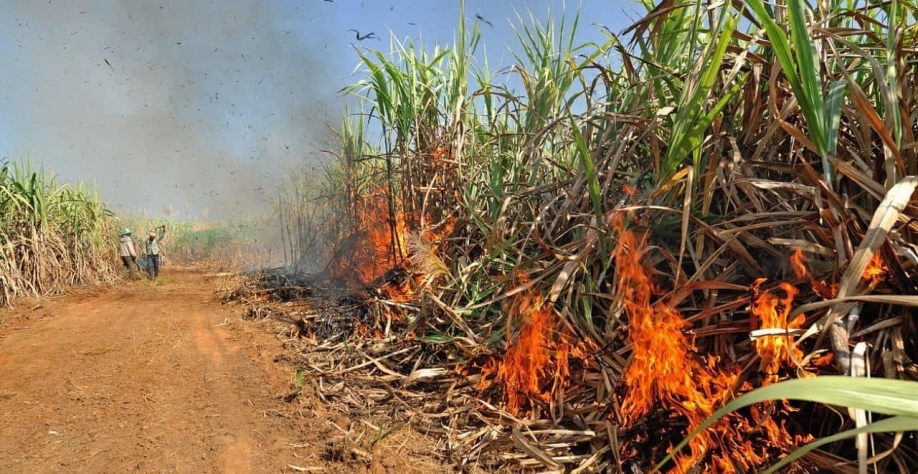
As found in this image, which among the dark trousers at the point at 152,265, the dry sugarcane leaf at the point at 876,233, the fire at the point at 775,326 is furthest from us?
the dark trousers at the point at 152,265

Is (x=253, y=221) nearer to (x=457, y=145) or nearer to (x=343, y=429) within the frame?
(x=457, y=145)

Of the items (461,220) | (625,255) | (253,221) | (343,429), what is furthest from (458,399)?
(253,221)

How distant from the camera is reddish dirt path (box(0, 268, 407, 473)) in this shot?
2.33m

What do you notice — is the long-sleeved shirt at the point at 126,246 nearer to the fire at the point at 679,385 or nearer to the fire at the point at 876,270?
the fire at the point at 679,385

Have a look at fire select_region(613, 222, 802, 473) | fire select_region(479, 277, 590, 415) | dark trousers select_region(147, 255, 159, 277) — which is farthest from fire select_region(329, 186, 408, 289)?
dark trousers select_region(147, 255, 159, 277)

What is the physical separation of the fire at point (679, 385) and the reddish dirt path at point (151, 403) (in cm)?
141

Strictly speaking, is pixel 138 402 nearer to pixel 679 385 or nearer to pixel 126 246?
pixel 679 385

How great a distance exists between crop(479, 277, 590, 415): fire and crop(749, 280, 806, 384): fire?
75cm

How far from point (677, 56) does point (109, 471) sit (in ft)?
11.6

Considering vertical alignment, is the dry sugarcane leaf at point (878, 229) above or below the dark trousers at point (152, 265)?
above

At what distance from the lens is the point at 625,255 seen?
214 centimetres

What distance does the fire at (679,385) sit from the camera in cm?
161

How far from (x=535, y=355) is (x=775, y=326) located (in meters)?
1.06

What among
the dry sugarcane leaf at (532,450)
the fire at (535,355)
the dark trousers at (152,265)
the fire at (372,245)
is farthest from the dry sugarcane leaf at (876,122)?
the dark trousers at (152,265)
